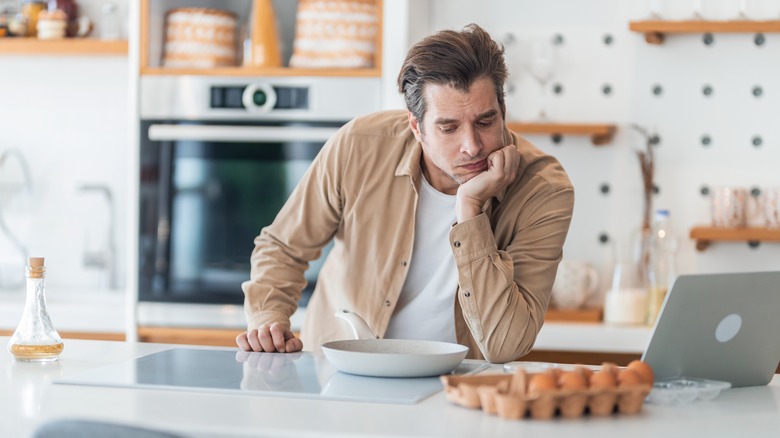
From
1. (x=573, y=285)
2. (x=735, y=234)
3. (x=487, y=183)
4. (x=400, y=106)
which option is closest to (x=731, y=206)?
(x=735, y=234)

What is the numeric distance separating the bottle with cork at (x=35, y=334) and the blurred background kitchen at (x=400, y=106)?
147 cm

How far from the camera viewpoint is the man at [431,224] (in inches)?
80.5

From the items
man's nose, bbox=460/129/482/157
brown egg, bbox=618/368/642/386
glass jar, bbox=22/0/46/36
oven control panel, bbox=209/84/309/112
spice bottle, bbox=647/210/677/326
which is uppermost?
glass jar, bbox=22/0/46/36

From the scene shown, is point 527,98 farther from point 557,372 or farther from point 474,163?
point 557,372

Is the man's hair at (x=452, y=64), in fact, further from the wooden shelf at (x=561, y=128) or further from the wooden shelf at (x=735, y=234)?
the wooden shelf at (x=735, y=234)

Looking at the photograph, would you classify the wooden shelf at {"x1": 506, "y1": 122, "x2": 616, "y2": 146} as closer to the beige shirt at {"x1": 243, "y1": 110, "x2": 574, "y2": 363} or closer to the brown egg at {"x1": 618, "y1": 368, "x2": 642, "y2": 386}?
the beige shirt at {"x1": 243, "y1": 110, "x2": 574, "y2": 363}

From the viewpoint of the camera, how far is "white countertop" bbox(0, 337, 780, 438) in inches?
52.2

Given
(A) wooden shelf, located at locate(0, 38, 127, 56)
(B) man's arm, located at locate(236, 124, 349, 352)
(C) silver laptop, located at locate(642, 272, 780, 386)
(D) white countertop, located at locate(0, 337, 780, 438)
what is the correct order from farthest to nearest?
1. (A) wooden shelf, located at locate(0, 38, 127, 56)
2. (B) man's arm, located at locate(236, 124, 349, 352)
3. (C) silver laptop, located at locate(642, 272, 780, 386)
4. (D) white countertop, located at locate(0, 337, 780, 438)

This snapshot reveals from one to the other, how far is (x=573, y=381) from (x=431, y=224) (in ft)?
3.04

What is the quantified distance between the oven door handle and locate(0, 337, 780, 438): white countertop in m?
1.72

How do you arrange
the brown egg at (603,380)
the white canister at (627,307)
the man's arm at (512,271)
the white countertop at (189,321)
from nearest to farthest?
the brown egg at (603,380) < the man's arm at (512,271) < the white countertop at (189,321) < the white canister at (627,307)

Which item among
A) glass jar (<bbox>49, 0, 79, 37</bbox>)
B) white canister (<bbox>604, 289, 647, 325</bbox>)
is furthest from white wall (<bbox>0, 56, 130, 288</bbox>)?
white canister (<bbox>604, 289, 647, 325</bbox>)

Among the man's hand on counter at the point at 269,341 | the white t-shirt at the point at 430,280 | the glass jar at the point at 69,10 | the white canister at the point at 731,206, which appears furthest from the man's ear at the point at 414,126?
the glass jar at the point at 69,10

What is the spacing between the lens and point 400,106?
3184 mm
